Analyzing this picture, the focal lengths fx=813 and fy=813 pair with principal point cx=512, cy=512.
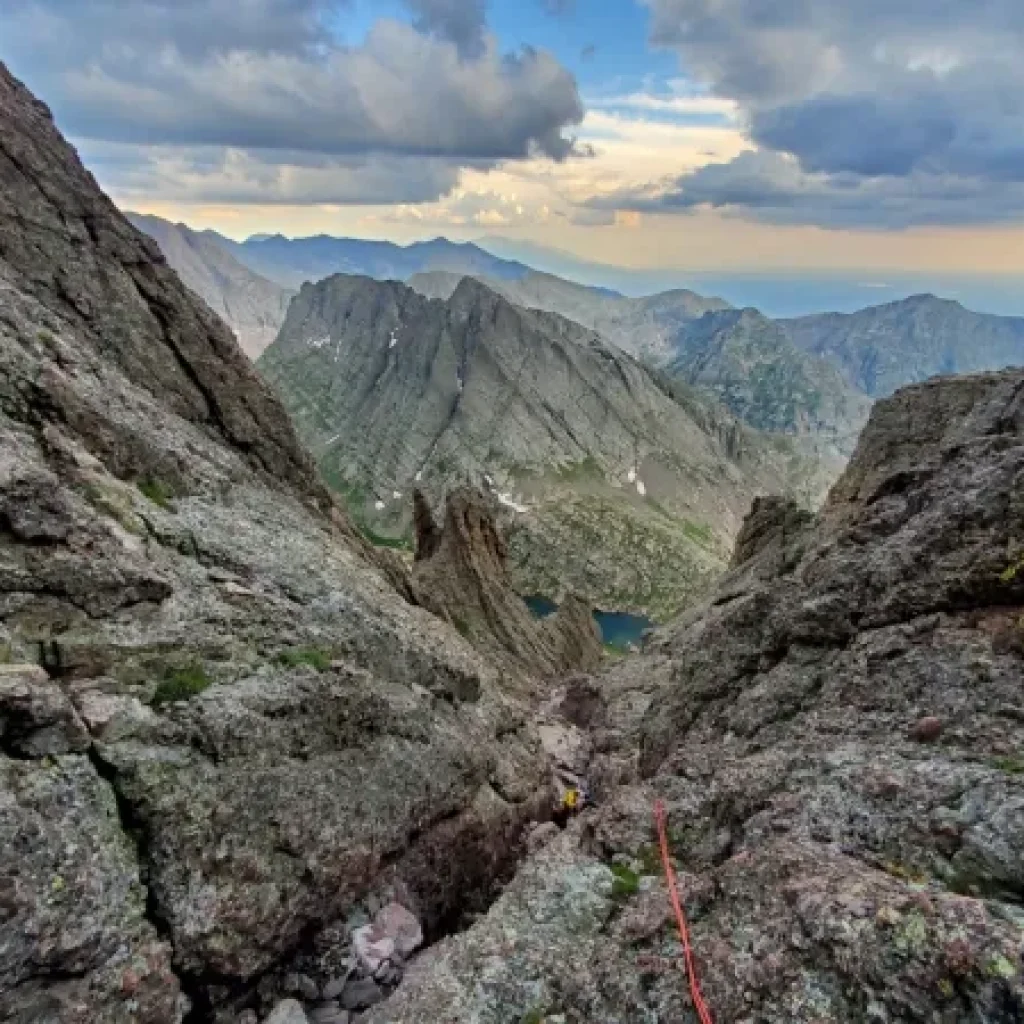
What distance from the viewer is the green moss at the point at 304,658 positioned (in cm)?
2975

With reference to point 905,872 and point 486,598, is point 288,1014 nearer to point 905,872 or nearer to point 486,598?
point 905,872

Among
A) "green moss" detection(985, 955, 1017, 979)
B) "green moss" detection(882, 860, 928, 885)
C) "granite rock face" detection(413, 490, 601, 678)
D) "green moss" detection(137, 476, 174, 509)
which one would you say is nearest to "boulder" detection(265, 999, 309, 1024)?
"green moss" detection(882, 860, 928, 885)

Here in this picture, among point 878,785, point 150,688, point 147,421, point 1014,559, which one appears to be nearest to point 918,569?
point 1014,559

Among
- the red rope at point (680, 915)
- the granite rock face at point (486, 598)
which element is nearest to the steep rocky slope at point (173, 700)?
the red rope at point (680, 915)

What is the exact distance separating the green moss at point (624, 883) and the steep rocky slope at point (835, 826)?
7 cm

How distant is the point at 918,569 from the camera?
99.1 feet

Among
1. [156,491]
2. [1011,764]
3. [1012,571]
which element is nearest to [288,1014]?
[1011,764]

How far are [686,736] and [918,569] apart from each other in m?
13.3

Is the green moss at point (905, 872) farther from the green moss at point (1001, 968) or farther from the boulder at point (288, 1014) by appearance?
the boulder at point (288, 1014)

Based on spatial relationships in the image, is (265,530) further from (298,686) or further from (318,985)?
(318,985)

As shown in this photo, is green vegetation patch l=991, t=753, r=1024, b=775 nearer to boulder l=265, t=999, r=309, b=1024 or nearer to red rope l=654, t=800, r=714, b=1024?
red rope l=654, t=800, r=714, b=1024

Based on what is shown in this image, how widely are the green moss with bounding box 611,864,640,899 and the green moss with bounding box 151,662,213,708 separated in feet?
46.4

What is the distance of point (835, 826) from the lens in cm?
2094

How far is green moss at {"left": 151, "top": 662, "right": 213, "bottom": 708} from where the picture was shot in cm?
2481
